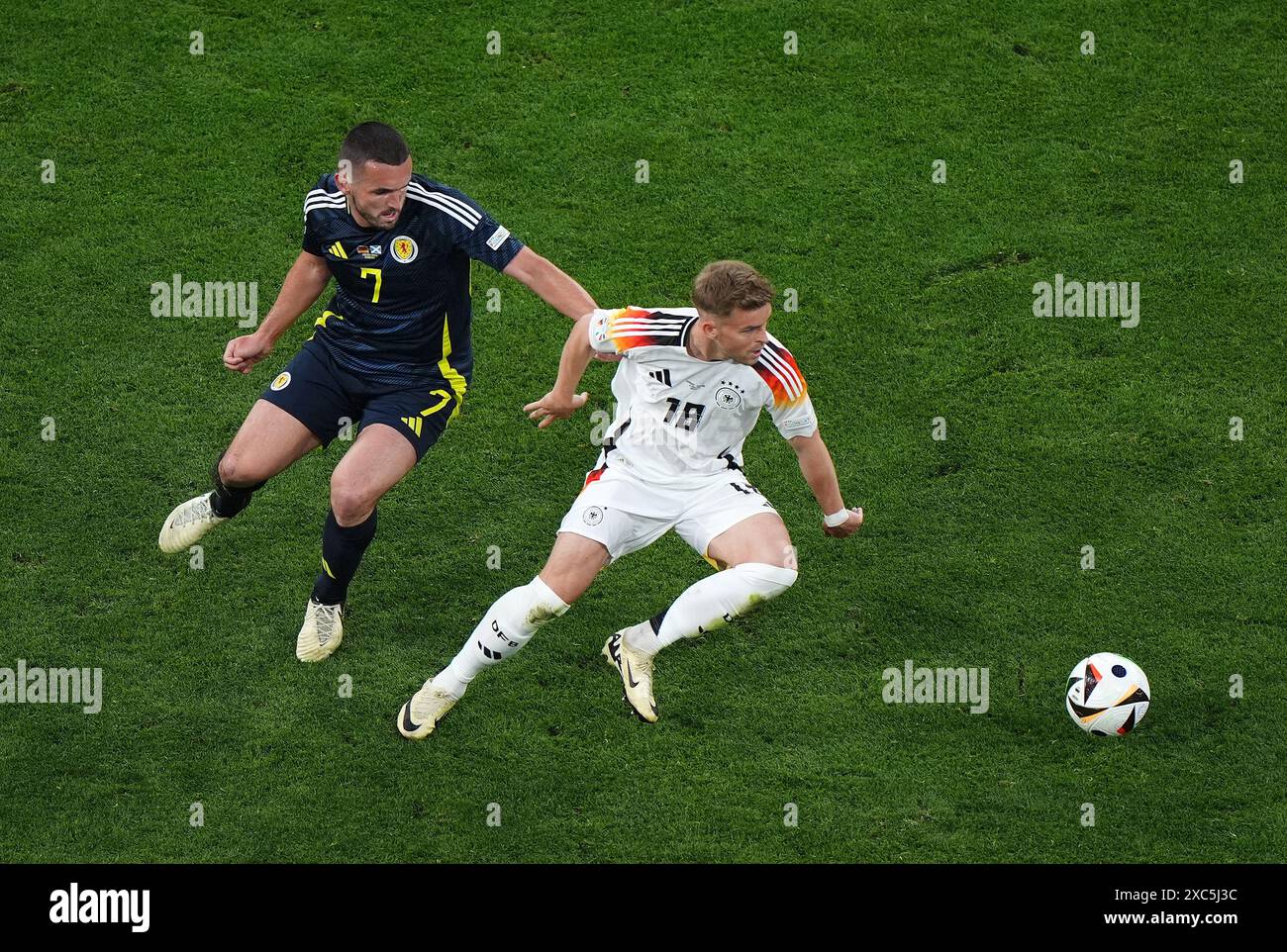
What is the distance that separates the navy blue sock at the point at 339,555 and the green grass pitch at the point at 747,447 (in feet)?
1.08

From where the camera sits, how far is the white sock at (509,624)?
6582 millimetres

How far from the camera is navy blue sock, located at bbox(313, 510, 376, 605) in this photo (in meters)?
7.11

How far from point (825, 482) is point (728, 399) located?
582 mm

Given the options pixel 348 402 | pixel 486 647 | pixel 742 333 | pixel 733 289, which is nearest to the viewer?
pixel 733 289

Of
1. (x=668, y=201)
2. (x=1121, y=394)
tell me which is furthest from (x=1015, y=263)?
(x=668, y=201)

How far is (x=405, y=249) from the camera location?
7125mm

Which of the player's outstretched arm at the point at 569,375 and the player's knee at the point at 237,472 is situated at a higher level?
the player's outstretched arm at the point at 569,375

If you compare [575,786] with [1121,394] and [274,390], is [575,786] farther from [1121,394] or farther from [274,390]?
[1121,394]

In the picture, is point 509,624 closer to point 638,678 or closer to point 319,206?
point 638,678

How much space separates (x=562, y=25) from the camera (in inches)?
423

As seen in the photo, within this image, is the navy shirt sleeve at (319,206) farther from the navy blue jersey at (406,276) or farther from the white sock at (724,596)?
the white sock at (724,596)

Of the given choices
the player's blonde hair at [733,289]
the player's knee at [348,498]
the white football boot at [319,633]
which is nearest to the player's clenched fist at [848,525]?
the player's blonde hair at [733,289]

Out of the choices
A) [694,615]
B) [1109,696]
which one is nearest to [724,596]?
[694,615]

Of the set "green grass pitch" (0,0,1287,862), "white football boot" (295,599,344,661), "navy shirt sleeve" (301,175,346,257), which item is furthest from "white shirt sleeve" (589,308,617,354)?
"white football boot" (295,599,344,661)
